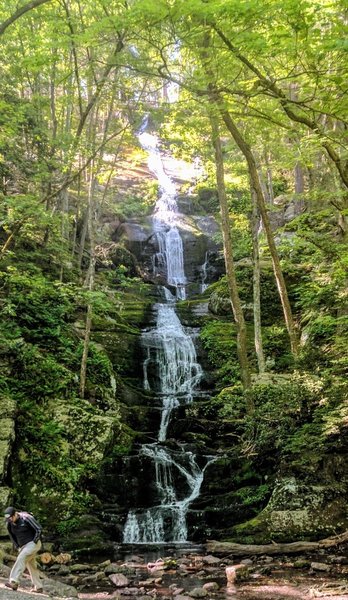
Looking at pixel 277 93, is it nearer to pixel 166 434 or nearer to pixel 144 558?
pixel 144 558

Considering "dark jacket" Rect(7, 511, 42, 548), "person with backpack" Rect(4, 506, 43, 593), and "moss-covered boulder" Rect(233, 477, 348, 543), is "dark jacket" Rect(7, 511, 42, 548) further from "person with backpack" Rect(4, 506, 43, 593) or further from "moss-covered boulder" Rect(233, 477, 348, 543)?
"moss-covered boulder" Rect(233, 477, 348, 543)

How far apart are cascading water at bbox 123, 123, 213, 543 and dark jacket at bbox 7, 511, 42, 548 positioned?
4038 mm

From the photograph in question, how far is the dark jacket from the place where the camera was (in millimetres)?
Result: 6766

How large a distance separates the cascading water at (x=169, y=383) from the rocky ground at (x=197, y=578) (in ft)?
4.27

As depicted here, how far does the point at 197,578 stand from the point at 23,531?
3024mm

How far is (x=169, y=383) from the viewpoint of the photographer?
54.4 feet

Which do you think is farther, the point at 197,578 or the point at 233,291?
the point at 233,291

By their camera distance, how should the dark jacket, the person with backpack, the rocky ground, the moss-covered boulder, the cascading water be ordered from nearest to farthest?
the person with backpack
the dark jacket
the rocky ground
the moss-covered boulder
the cascading water

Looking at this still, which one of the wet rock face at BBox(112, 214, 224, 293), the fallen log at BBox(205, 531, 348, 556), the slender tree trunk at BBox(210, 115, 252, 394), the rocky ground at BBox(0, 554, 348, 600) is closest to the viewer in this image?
the rocky ground at BBox(0, 554, 348, 600)

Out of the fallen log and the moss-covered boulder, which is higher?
the moss-covered boulder

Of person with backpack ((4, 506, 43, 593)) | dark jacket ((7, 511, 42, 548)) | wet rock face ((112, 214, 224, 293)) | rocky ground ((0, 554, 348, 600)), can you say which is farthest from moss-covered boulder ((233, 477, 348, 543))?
wet rock face ((112, 214, 224, 293))

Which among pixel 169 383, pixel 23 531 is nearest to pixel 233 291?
pixel 169 383

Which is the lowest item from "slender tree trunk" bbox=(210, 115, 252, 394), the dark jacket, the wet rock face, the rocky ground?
the rocky ground

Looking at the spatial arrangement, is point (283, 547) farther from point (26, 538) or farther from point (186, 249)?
point (186, 249)
